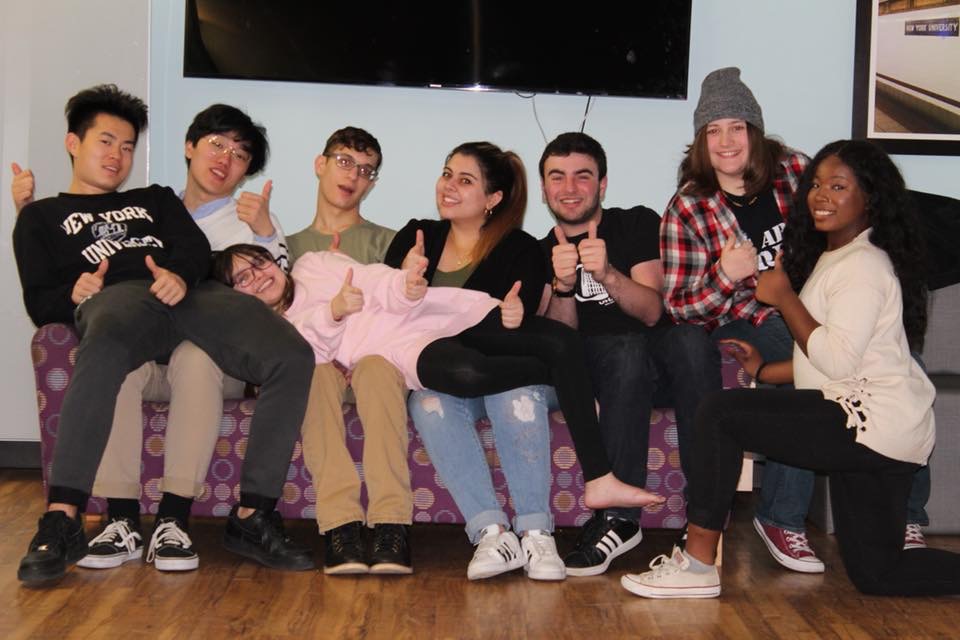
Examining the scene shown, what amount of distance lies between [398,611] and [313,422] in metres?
0.59

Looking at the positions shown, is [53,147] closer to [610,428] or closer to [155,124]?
[155,124]

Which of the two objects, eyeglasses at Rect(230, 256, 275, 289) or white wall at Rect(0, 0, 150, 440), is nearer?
eyeglasses at Rect(230, 256, 275, 289)

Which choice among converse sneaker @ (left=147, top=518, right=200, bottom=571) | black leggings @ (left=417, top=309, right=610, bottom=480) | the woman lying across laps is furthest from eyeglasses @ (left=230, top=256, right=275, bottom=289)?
converse sneaker @ (left=147, top=518, right=200, bottom=571)

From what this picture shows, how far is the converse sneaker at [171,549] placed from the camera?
255 centimetres

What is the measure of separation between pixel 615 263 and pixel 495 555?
0.93 m

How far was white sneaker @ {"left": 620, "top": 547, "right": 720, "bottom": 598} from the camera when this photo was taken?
8.02ft

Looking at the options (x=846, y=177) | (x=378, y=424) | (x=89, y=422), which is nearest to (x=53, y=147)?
(x=89, y=422)

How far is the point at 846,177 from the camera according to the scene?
2.49m

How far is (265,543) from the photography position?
2.62 m

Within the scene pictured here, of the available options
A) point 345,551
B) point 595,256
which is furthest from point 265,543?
point 595,256

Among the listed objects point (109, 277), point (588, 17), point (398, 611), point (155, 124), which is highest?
point (588, 17)

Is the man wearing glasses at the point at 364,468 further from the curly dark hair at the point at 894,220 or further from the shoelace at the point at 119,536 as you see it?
the curly dark hair at the point at 894,220

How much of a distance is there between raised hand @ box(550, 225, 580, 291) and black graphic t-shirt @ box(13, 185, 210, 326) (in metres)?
0.92

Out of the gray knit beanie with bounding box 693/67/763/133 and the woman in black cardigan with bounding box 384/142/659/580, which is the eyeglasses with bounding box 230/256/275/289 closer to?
the woman in black cardigan with bounding box 384/142/659/580
